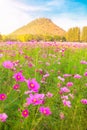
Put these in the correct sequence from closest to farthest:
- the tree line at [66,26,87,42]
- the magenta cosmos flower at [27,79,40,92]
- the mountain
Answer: the magenta cosmos flower at [27,79,40,92]
the tree line at [66,26,87,42]
the mountain

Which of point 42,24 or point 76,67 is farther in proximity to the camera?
point 42,24

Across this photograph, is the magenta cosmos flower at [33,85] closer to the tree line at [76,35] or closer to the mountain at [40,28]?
the tree line at [76,35]

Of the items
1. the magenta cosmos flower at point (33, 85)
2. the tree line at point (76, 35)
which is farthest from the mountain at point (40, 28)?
the magenta cosmos flower at point (33, 85)

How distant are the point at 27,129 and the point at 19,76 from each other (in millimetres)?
376

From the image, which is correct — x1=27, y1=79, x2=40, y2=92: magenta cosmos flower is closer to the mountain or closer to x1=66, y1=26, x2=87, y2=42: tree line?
x1=66, y1=26, x2=87, y2=42: tree line

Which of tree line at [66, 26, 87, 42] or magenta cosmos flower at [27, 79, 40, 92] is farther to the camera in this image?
tree line at [66, 26, 87, 42]

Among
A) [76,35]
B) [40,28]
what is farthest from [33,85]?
[40,28]

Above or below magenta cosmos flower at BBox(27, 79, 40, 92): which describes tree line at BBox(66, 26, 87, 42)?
below

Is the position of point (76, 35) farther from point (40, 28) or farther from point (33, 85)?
point (33, 85)

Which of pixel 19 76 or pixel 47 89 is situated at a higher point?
pixel 19 76

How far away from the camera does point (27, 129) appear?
1955 mm

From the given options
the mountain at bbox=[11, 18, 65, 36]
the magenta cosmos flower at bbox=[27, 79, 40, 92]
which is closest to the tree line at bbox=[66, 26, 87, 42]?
the mountain at bbox=[11, 18, 65, 36]

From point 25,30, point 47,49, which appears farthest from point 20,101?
point 25,30

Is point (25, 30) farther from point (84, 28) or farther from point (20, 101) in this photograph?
point (20, 101)
